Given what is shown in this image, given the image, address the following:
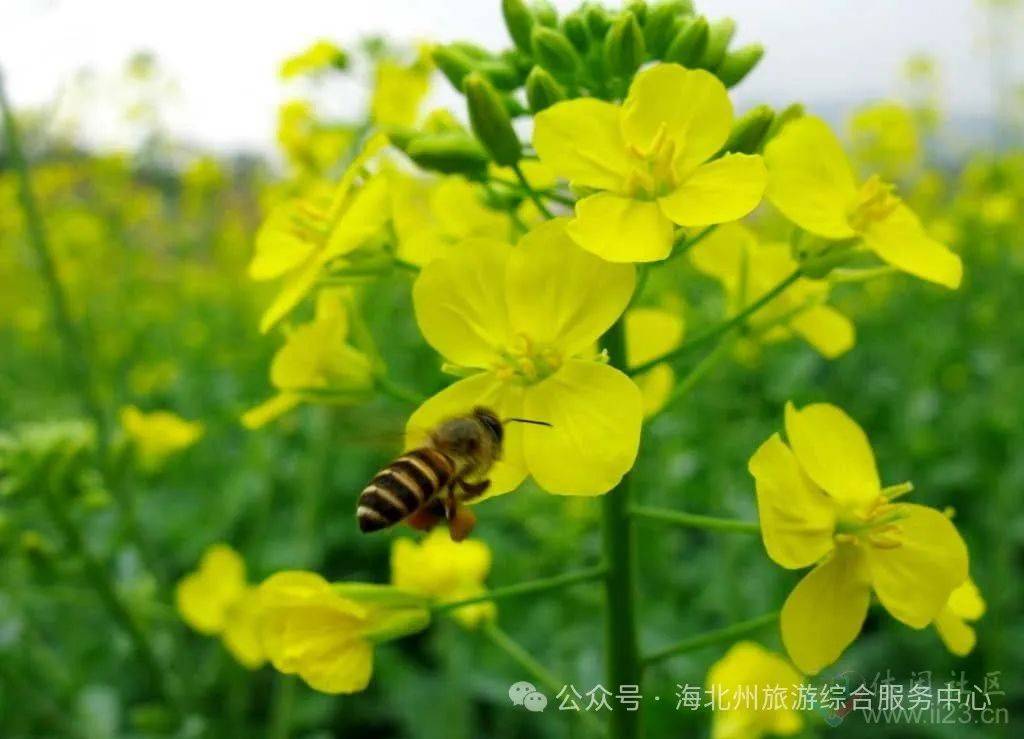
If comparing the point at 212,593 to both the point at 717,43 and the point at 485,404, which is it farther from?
the point at 717,43

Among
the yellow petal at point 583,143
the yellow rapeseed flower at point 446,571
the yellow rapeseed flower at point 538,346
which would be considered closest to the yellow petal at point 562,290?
the yellow rapeseed flower at point 538,346

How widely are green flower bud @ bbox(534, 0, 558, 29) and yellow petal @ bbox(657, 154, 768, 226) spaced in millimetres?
585

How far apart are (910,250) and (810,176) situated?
22cm

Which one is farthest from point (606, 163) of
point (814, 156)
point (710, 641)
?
point (710, 641)

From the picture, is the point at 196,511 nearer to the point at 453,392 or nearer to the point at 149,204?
the point at 453,392

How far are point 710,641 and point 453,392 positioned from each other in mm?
611

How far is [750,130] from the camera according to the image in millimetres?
1593

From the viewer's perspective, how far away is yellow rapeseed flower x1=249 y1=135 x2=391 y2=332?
164 centimetres

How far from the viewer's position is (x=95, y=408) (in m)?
2.90

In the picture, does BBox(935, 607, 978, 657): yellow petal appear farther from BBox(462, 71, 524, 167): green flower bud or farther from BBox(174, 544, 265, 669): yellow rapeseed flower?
BBox(174, 544, 265, 669): yellow rapeseed flower

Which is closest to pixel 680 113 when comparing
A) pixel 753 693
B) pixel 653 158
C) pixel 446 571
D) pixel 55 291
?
pixel 653 158

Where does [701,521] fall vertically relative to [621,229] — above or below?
below

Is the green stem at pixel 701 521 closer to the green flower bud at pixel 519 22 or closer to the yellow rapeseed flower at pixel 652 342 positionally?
the yellow rapeseed flower at pixel 652 342

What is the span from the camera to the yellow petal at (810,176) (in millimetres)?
1558
